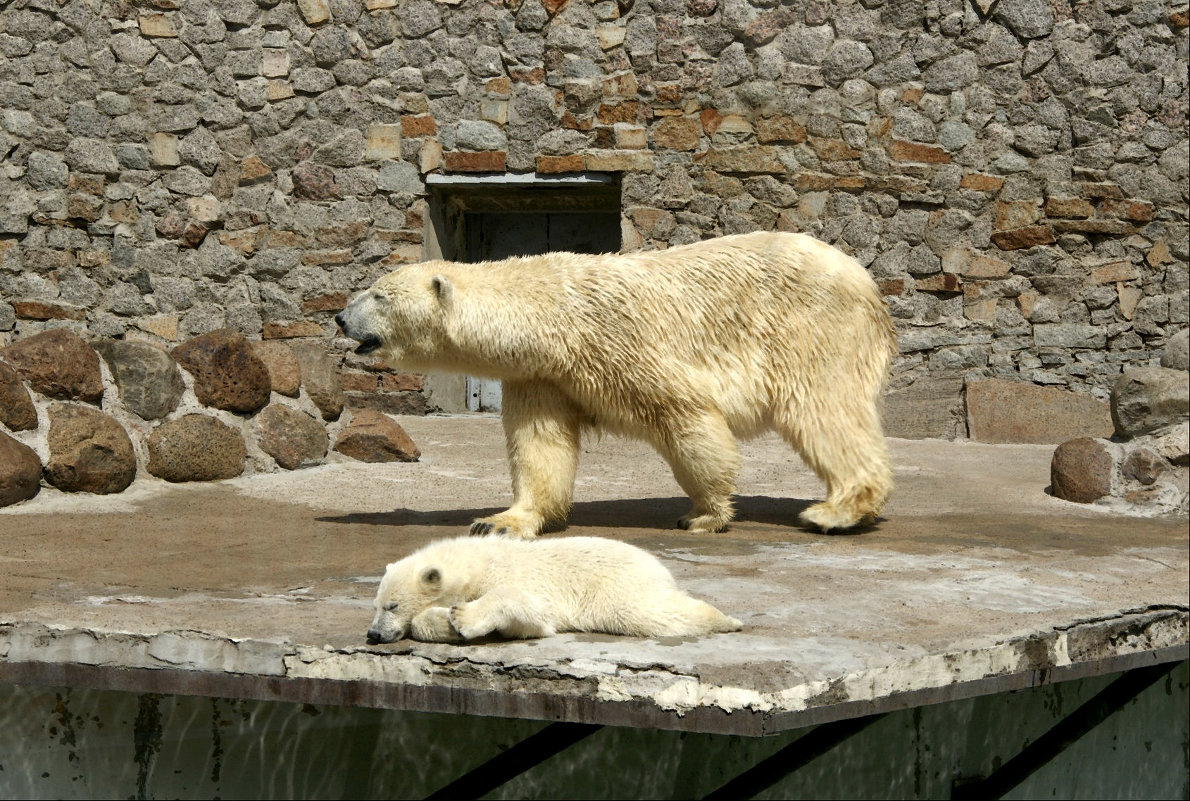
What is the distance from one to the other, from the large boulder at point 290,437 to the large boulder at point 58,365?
2.65 ft

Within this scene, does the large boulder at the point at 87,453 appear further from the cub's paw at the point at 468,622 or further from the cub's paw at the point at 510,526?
the cub's paw at the point at 468,622

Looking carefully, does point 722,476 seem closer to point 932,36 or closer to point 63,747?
point 63,747

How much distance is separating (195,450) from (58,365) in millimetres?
706

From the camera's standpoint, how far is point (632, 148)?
30.1 feet

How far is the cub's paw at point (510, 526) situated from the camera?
15.6 feet

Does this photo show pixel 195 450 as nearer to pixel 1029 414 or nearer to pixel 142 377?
pixel 142 377

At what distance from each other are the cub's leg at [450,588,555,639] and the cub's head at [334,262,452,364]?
1.73 m

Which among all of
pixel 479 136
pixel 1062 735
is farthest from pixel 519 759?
pixel 479 136

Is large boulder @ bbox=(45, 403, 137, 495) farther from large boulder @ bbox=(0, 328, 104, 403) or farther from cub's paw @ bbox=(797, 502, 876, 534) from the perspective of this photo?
cub's paw @ bbox=(797, 502, 876, 534)

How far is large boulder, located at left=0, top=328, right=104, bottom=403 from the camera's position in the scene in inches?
248

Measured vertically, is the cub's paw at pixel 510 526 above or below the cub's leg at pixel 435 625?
below

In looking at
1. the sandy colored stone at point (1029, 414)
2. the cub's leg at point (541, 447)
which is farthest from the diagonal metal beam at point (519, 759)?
the sandy colored stone at point (1029, 414)

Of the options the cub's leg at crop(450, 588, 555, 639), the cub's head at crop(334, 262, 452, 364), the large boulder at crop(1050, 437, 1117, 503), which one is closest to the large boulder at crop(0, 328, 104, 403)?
the cub's head at crop(334, 262, 452, 364)

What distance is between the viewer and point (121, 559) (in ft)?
15.2
